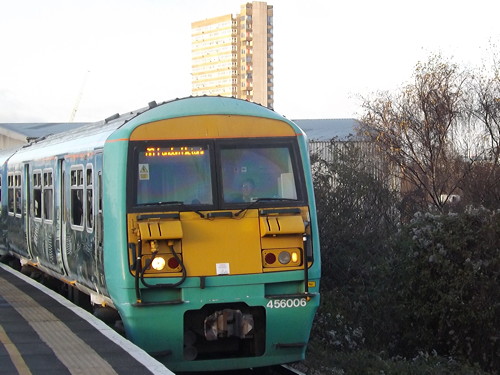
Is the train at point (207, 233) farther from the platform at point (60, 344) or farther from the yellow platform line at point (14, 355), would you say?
the yellow platform line at point (14, 355)

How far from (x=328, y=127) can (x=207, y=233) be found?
34662 mm

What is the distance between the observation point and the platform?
330 inches

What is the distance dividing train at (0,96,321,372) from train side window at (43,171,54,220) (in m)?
2.95

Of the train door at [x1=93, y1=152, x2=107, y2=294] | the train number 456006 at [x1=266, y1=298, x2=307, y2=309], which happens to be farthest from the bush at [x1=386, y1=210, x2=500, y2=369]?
the train door at [x1=93, y1=152, x2=107, y2=294]

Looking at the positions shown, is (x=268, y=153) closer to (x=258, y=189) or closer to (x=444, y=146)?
(x=258, y=189)

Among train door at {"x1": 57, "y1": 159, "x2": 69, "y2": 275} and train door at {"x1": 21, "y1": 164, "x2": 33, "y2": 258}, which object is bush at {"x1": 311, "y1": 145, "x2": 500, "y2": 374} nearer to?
train door at {"x1": 57, "y1": 159, "x2": 69, "y2": 275}

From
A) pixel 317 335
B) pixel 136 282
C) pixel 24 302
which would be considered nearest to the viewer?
pixel 136 282

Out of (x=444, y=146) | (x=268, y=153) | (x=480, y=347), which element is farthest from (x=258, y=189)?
(x=444, y=146)

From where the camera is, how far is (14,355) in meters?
9.03

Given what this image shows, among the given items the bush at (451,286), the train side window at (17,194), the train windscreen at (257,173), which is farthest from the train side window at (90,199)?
the bush at (451,286)

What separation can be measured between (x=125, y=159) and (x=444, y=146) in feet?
93.5

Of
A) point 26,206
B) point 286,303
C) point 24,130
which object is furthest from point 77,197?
point 24,130

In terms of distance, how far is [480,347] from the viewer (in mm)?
14906

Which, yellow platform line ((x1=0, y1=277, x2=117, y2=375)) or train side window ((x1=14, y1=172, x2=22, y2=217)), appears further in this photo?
→ train side window ((x1=14, y1=172, x2=22, y2=217))
